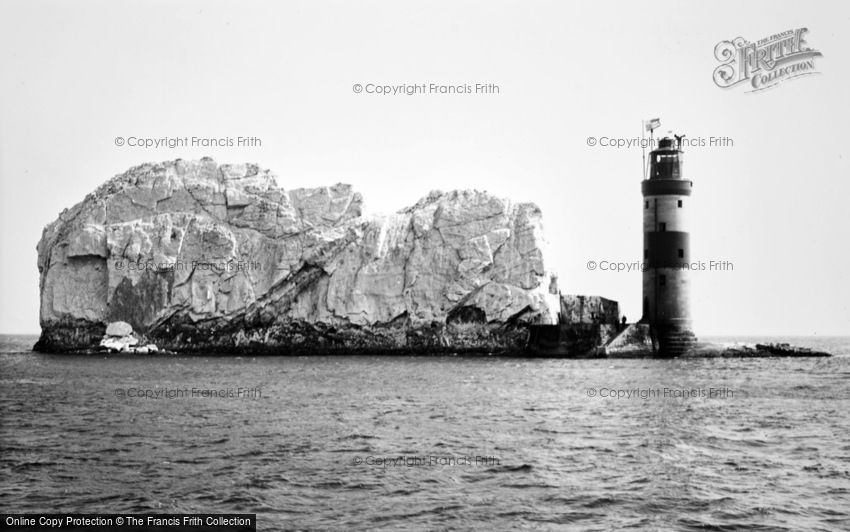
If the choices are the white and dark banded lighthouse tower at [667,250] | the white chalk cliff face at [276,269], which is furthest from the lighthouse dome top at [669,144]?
the white chalk cliff face at [276,269]

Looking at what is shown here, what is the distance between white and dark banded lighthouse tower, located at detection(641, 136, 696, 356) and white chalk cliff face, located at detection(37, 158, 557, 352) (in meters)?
9.10

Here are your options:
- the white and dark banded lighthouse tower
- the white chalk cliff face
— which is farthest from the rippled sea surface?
the white chalk cliff face

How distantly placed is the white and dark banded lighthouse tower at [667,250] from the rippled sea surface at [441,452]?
1566 cm

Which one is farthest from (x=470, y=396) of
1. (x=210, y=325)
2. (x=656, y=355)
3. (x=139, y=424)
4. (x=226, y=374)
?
(x=210, y=325)

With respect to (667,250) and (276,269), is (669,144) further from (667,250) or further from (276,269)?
(276,269)

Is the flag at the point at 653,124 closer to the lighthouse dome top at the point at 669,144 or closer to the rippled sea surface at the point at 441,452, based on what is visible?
the lighthouse dome top at the point at 669,144

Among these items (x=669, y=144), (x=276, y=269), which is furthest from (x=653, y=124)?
(x=276, y=269)

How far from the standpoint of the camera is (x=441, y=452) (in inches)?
920

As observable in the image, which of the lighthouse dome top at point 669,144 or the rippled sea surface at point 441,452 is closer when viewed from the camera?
the rippled sea surface at point 441,452

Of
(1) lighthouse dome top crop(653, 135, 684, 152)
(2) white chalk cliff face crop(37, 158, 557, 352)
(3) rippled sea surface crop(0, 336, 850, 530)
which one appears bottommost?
(3) rippled sea surface crop(0, 336, 850, 530)

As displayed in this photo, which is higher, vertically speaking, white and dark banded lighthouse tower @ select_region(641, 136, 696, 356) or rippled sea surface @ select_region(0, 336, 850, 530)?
white and dark banded lighthouse tower @ select_region(641, 136, 696, 356)

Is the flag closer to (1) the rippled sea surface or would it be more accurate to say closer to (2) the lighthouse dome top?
(2) the lighthouse dome top

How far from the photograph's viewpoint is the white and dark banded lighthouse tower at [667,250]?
57.7m

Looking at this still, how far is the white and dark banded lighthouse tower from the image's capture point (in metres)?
57.7
